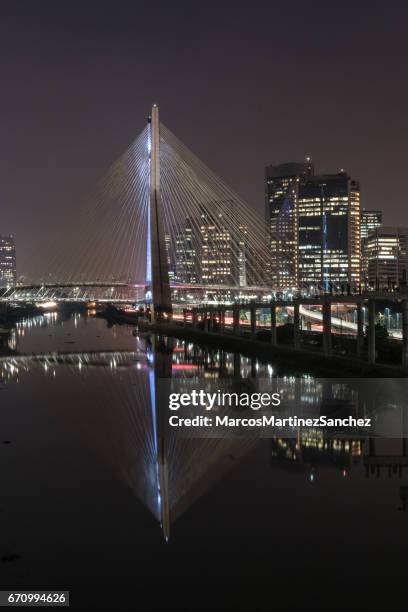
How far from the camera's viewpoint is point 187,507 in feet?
33.3

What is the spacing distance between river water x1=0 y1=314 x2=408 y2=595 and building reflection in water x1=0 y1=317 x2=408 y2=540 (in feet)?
0.16

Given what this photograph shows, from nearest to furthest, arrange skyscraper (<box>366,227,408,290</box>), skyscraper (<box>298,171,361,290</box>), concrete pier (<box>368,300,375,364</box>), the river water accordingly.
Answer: the river water < concrete pier (<box>368,300,375,364</box>) < skyscraper (<box>366,227,408,290</box>) < skyscraper (<box>298,171,361,290</box>)

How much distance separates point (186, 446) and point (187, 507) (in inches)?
155

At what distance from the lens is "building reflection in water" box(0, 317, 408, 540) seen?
37.4ft

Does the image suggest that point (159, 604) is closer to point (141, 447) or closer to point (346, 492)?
point (346, 492)

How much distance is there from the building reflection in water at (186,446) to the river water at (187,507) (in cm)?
5

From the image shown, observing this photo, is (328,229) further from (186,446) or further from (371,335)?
(186,446)

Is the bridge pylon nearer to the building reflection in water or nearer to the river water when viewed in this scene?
the building reflection in water

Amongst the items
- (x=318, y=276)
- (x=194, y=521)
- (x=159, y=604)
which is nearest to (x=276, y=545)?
(x=194, y=521)

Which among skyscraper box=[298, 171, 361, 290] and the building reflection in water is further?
skyscraper box=[298, 171, 361, 290]

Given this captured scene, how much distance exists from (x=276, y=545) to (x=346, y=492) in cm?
235

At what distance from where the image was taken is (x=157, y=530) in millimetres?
9266

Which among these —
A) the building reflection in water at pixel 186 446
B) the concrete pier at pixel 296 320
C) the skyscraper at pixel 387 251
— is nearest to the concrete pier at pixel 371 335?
the building reflection in water at pixel 186 446

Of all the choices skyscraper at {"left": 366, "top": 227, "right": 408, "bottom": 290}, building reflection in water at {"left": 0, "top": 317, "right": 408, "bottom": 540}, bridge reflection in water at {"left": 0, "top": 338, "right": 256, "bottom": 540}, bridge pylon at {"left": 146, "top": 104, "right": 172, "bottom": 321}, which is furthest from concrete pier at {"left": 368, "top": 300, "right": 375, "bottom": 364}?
skyscraper at {"left": 366, "top": 227, "right": 408, "bottom": 290}
